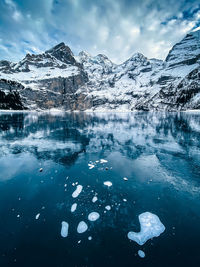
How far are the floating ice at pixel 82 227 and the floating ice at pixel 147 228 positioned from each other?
2009 millimetres

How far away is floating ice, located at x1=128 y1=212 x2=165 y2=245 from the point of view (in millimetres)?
5609

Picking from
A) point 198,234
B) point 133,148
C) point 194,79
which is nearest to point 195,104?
point 194,79

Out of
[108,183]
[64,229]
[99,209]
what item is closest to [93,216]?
[99,209]

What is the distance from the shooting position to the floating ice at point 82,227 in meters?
5.91

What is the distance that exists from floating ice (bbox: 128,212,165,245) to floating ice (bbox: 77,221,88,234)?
2.01 metres

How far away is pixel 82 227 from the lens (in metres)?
6.13

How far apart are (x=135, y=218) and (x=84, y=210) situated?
105 inches

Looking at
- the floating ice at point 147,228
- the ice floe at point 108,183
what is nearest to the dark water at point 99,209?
the floating ice at point 147,228

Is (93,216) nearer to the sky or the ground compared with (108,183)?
nearer to the ground

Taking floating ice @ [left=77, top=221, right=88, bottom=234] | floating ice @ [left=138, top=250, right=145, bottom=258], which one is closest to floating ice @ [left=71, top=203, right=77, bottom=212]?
floating ice @ [left=77, top=221, right=88, bottom=234]

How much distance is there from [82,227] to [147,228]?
9.86ft

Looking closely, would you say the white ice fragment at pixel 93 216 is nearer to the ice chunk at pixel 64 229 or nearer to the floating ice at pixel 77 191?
the ice chunk at pixel 64 229

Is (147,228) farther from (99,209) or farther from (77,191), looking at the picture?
(77,191)

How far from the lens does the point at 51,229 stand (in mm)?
5973
